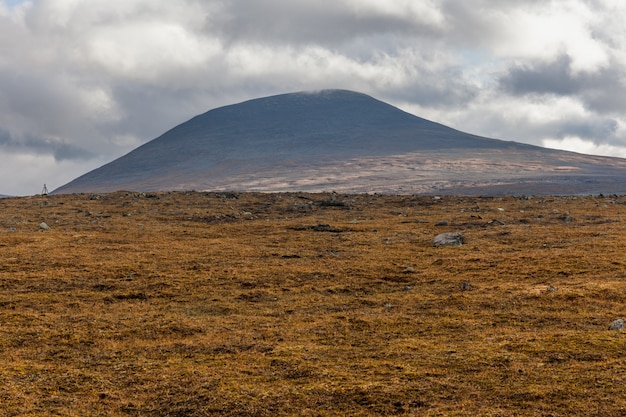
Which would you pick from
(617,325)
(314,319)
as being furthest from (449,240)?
(617,325)

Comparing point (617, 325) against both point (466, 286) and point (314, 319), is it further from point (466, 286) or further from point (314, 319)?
point (314, 319)

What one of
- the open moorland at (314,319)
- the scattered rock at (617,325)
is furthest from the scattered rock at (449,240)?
the scattered rock at (617,325)

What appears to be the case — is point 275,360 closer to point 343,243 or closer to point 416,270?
point 416,270

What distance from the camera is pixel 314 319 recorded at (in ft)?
64.6

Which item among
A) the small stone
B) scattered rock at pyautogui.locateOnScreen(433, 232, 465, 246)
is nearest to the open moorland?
the small stone

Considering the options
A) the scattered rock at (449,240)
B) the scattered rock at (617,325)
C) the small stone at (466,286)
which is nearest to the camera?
the scattered rock at (617,325)

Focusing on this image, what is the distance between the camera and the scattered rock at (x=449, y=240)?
3291 centimetres

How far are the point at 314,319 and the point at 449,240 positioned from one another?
1518 centimetres

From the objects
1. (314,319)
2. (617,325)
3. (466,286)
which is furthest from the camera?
(466,286)

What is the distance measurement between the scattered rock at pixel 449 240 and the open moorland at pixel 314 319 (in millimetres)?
466

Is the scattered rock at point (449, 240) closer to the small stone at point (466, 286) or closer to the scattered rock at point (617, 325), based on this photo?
the small stone at point (466, 286)

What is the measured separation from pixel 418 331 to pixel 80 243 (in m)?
22.4

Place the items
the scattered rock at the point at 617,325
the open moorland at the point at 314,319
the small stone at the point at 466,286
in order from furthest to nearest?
the small stone at the point at 466,286 < the scattered rock at the point at 617,325 < the open moorland at the point at 314,319

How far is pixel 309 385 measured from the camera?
13664 mm
